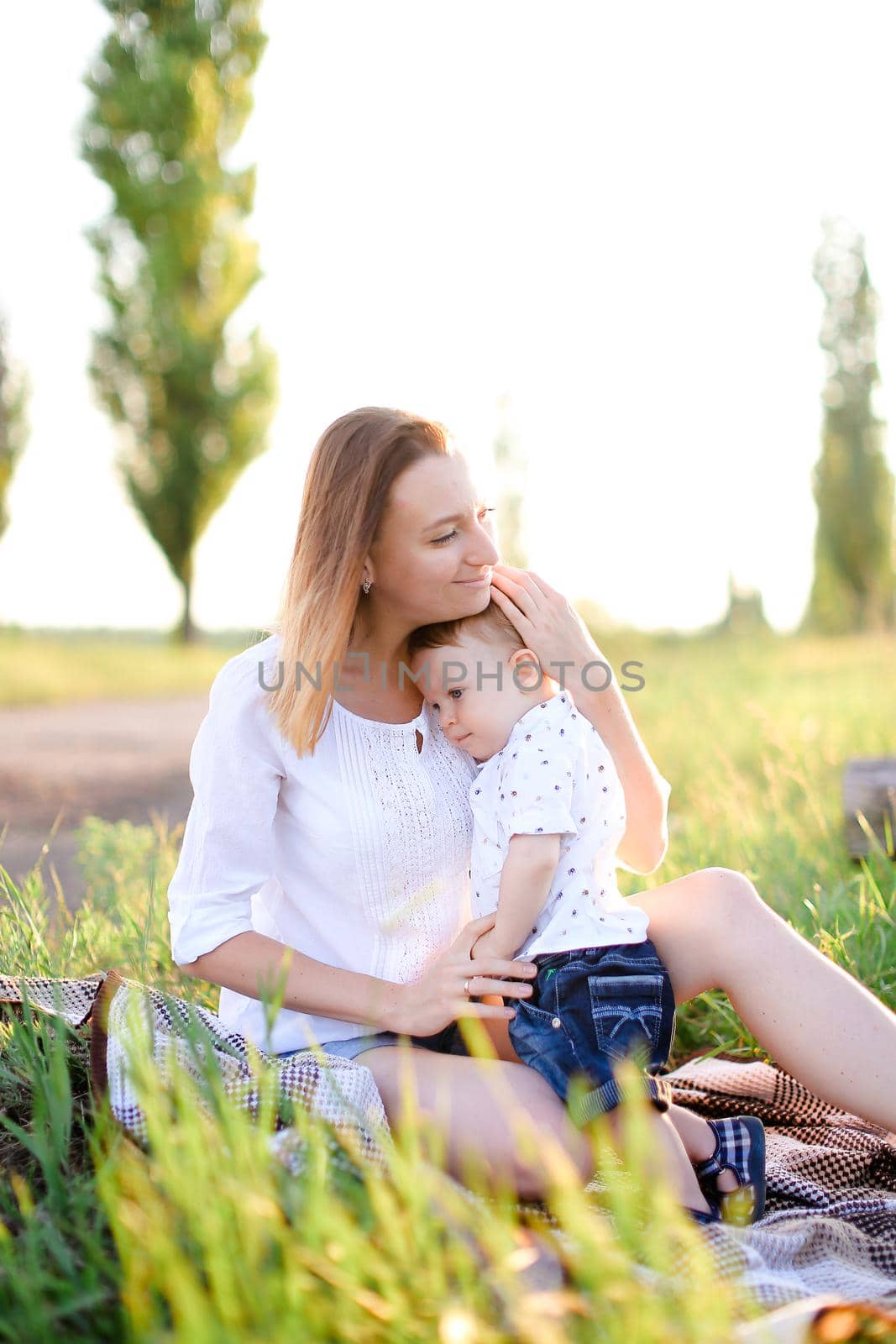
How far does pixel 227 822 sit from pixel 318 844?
198 mm

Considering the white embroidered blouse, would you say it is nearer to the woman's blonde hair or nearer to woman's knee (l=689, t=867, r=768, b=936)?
the woman's blonde hair

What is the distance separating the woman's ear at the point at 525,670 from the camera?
7.14ft

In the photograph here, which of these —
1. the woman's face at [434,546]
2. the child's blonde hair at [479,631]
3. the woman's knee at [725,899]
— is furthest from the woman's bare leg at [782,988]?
the woman's face at [434,546]

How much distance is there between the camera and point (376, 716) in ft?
7.52

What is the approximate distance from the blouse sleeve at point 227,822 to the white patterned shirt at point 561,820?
0.42 metres

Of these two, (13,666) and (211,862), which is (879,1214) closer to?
(211,862)

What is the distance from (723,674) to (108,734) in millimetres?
5444

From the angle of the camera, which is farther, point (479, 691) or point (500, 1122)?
point (479, 691)

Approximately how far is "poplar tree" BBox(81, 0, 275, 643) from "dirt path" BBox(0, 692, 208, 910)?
6.78m

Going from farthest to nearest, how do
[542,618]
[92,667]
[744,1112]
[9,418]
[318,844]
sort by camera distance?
[9,418] → [92,667] → [744,1112] → [542,618] → [318,844]

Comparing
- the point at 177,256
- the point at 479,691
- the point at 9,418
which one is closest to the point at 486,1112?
the point at 479,691

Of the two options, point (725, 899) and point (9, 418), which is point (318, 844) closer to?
point (725, 899)

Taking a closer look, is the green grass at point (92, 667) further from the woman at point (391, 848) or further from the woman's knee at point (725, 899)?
the woman's knee at point (725, 899)

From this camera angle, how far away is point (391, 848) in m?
2.16
